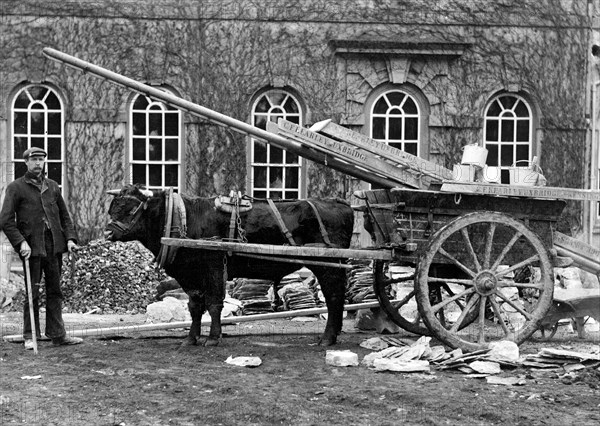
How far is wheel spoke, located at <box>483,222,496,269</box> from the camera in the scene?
954 centimetres

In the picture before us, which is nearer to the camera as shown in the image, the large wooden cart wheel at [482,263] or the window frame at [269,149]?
the large wooden cart wheel at [482,263]

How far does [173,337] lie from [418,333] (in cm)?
270

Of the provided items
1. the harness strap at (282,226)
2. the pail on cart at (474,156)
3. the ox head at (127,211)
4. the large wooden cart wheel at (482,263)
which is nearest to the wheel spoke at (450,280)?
the large wooden cart wheel at (482,263)

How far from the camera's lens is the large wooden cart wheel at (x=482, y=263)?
9461mm

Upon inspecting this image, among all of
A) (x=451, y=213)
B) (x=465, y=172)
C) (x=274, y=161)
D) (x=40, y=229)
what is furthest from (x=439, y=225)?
(x=274, y=161)

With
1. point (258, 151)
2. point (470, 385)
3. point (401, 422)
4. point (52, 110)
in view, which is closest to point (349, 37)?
point (258, 151)

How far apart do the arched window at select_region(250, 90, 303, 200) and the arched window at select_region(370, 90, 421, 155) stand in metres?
1.37

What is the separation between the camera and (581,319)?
11.5m

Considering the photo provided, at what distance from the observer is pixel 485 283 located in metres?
9.58

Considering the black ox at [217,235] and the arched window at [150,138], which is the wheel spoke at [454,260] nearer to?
the black ox at [217,235]

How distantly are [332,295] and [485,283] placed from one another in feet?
5.53

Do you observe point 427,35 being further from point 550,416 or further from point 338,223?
point 550,416

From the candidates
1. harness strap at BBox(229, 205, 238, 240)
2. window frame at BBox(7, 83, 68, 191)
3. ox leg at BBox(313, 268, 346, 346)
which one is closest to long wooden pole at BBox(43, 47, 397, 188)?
harness strap at BBox(229, 205, 238, 240)

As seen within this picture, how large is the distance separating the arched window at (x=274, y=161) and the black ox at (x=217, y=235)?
678 cm
